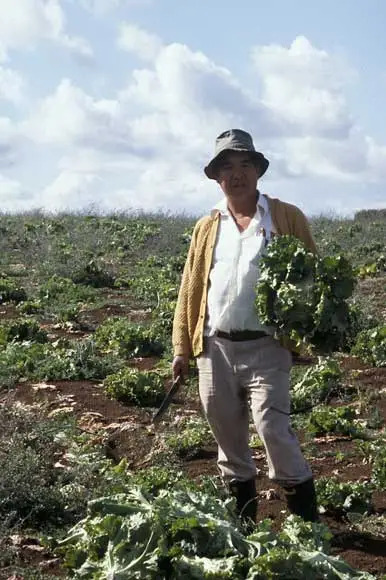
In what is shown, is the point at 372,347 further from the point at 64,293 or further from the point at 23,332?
the point at 64,293

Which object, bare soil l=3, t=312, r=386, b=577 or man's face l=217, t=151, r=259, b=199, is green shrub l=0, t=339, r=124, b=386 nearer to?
bare soil l=3, t=312, r=386, b=577

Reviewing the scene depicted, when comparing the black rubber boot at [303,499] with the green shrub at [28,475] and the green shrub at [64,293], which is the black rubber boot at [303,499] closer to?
the green shrub at [28,475]

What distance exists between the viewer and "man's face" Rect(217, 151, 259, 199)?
5.14 meters

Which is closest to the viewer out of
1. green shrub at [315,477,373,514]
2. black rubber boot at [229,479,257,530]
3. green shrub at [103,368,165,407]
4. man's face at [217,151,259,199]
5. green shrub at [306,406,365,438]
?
man's face at [217,151,259,199]

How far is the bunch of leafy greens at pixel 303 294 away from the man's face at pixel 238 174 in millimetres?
363

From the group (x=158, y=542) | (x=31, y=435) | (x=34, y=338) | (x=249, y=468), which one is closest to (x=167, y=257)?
A: (x=34, y=338)

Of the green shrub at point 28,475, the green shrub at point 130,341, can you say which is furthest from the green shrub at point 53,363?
the green shrub at point 28,475

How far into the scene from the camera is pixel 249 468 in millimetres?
5336

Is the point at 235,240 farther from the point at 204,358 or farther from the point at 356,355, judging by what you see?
the point at 356,355

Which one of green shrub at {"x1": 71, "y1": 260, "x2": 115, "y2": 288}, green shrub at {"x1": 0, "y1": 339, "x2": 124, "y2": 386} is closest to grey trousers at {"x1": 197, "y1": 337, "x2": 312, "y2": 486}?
green shrub at {"x1": 0, "y1": 339, "x2": 124, "y2": 386}

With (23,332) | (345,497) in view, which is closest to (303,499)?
(345,497)

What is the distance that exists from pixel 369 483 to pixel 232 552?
266 centimetres

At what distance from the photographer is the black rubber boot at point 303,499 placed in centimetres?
516

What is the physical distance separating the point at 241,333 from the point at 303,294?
375mm
